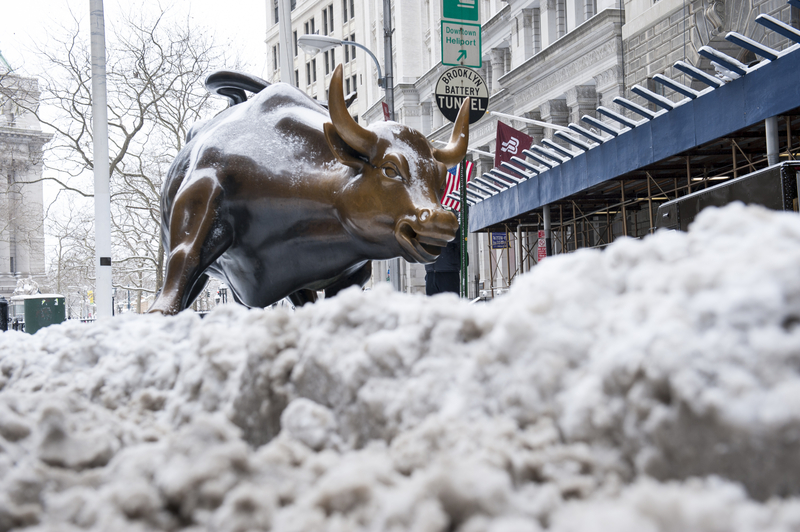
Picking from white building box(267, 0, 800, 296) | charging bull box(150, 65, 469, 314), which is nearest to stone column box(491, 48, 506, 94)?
white building box(267, 0, 800, 296)

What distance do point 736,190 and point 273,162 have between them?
663cm

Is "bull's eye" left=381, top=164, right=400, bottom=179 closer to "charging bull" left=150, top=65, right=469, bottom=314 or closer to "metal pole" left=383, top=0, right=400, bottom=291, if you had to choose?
"charging bull" left=150, top=65, right=469, bottom=314

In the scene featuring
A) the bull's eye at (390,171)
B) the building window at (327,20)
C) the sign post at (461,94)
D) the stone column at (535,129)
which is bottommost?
the bull's eye at (390,171)

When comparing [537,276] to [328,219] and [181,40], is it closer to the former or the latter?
[328,219]

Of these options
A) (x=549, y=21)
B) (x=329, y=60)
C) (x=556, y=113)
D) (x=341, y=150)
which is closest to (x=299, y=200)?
(x=341, y=150)

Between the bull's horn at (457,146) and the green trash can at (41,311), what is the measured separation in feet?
64.6

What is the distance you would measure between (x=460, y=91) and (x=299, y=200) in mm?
9603

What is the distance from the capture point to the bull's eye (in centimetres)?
299

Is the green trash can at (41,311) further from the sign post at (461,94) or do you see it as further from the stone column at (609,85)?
the stone column at (609,85)

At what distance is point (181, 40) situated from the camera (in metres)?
23.7

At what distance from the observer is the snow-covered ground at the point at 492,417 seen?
31.9 inches

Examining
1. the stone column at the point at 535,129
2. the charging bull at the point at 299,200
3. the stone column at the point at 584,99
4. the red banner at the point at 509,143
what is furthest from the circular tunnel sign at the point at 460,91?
the stone column at the point at 535,129

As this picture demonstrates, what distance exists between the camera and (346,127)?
3.01 m

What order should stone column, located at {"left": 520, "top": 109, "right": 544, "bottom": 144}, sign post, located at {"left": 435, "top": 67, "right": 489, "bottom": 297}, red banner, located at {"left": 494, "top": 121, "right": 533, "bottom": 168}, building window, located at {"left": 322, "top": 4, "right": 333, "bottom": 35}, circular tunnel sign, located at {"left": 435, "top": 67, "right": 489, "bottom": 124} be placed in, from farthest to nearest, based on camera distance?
building window, located at {"left": 322, "top": 4, "right": 333, "bottom": 35} < stone column, located at {"left": 520, "top": 109, "right": 544, "bottom": 144} < red banner, located at {"left": 494, "top": 121, "right": 533, "bottom": 168} < circular tunnel sign, located at {"left": 435, "top": 67, "right": 489, "bottom": 124} < sign post, located at {"left": 435, "top": 67, "right": 489, "bottom": 297}
